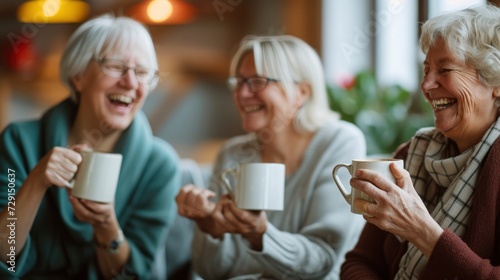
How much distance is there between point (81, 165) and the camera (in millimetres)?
1144

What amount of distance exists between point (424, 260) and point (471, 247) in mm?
87

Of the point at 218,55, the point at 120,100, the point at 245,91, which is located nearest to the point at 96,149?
the point at 120,100

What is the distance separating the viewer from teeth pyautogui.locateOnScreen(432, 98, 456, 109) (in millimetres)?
988

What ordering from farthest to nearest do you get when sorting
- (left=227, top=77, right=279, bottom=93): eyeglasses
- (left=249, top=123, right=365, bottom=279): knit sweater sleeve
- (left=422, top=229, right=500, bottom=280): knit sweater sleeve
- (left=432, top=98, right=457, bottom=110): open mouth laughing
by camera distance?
(left=227, top=77, right=279, bottom=93): eyeglasses, (left=249, top=123, right=365, bottom=279): knit sweater sleeve, (left=432, top=98, right=457, bottom=110): open mouth laughing, (left=422, top=229, right=500, bottom=280): knit sweater sleeve

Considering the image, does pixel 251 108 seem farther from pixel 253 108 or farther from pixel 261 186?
pixel 261 186

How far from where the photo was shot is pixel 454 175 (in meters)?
1.01

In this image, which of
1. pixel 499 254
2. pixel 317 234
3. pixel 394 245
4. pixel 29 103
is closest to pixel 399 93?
pixel 317 234

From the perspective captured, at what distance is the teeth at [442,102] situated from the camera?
99 cm

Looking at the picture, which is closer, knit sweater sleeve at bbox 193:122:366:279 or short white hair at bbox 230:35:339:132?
knit sweater sleeve at bbox 193:122:366:279

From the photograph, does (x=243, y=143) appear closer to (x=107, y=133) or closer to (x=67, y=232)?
(x=107, y=133)

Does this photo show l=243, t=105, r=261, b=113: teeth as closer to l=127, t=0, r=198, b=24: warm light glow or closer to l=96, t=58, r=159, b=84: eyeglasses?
l=96, t=58, r=159, b=84: eyeglasses

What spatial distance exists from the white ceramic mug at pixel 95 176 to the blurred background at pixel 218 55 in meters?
0.64

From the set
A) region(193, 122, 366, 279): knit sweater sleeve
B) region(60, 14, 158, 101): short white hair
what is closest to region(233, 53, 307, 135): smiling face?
region(193, 122, 366, 279): knit sweater sleeve

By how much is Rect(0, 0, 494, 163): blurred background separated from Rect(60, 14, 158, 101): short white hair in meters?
0.32
